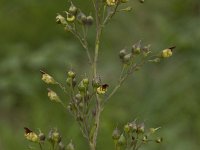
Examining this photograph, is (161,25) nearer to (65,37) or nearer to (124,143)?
(65,37)

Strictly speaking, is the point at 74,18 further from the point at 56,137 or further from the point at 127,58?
the point at 56,137

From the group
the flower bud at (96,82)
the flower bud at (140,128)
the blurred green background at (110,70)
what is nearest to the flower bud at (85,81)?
the flower bud at (96,82)

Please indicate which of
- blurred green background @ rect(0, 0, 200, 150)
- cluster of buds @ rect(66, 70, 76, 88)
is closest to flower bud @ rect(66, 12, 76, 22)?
cluster of buds @ rect(66, 70, 76, 88)

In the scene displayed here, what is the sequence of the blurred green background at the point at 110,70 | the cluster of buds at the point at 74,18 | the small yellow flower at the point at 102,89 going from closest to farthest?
the small yellow flower at the point at 102,89 < the cluster of buds at the point at 74,18 < the blurred green background at the point at 110,70

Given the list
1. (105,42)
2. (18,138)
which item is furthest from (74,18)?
(105,42)

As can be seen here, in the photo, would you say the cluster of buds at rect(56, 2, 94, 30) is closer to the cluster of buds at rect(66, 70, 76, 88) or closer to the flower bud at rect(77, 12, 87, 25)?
the flower bud at rect(77, 12, 87, 25)

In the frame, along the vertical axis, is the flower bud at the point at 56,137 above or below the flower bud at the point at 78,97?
below

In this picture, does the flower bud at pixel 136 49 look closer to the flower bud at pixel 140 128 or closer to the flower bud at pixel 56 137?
the flower bud at pixel 140 128

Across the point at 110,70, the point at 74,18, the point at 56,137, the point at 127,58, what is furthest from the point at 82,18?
the point at 110,70
